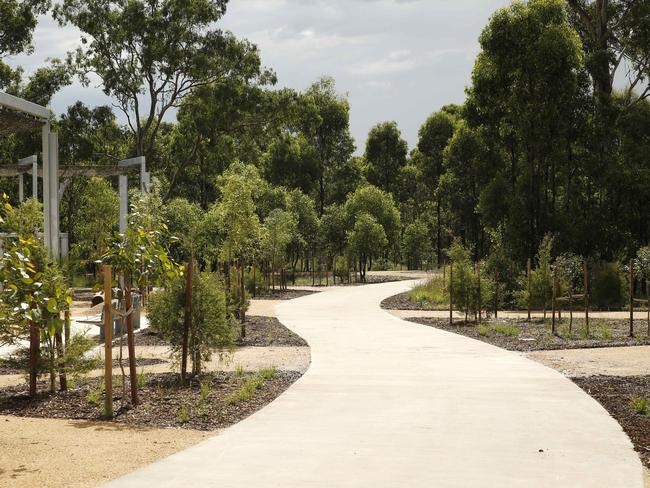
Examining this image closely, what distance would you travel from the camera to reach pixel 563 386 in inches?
376

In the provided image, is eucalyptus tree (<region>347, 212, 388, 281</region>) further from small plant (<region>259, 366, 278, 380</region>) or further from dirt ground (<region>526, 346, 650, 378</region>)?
small plant (<region>259, 366, 278, 380</region>)

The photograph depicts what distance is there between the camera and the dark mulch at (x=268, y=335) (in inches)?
566

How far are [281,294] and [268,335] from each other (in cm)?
1428

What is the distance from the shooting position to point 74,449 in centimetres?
660

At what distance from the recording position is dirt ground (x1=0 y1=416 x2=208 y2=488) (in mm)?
5793

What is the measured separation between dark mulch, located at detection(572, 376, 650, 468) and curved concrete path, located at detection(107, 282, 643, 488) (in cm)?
15

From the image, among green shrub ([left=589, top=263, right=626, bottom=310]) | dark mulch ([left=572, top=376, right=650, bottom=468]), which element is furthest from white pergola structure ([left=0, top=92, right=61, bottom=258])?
green shrub ([left=589, top=263, right=626, bottom=310])

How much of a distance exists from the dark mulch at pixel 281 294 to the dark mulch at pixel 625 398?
1810 cm

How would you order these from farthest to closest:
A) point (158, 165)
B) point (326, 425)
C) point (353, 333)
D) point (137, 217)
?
point (158, 165) < point (353, 333) < point (137, 217) < point (326, 425)

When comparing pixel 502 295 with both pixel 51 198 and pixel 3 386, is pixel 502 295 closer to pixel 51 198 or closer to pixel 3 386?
pixel 51 198

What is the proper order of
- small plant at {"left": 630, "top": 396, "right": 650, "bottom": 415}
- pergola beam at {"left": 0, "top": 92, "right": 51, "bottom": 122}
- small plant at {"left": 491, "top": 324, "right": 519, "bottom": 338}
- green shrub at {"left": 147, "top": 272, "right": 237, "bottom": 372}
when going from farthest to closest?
small plant at {"left": 491, "top": 324, "right": 519, "bottom": 338} < pergola beam at {"left": 0, "top": 92, "right": 51, "bottom": 122} < green shrub at {"left": 147, "top": 272, "right": 237, "bottom": 372} < small plant at {"left": 630, "top": 396, "right": 650, "bottom": 415}

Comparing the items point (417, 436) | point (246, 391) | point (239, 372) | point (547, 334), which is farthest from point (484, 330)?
point (417, 436)

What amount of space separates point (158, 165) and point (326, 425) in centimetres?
3937

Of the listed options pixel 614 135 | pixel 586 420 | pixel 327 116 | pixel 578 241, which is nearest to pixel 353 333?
pixel 586 420
